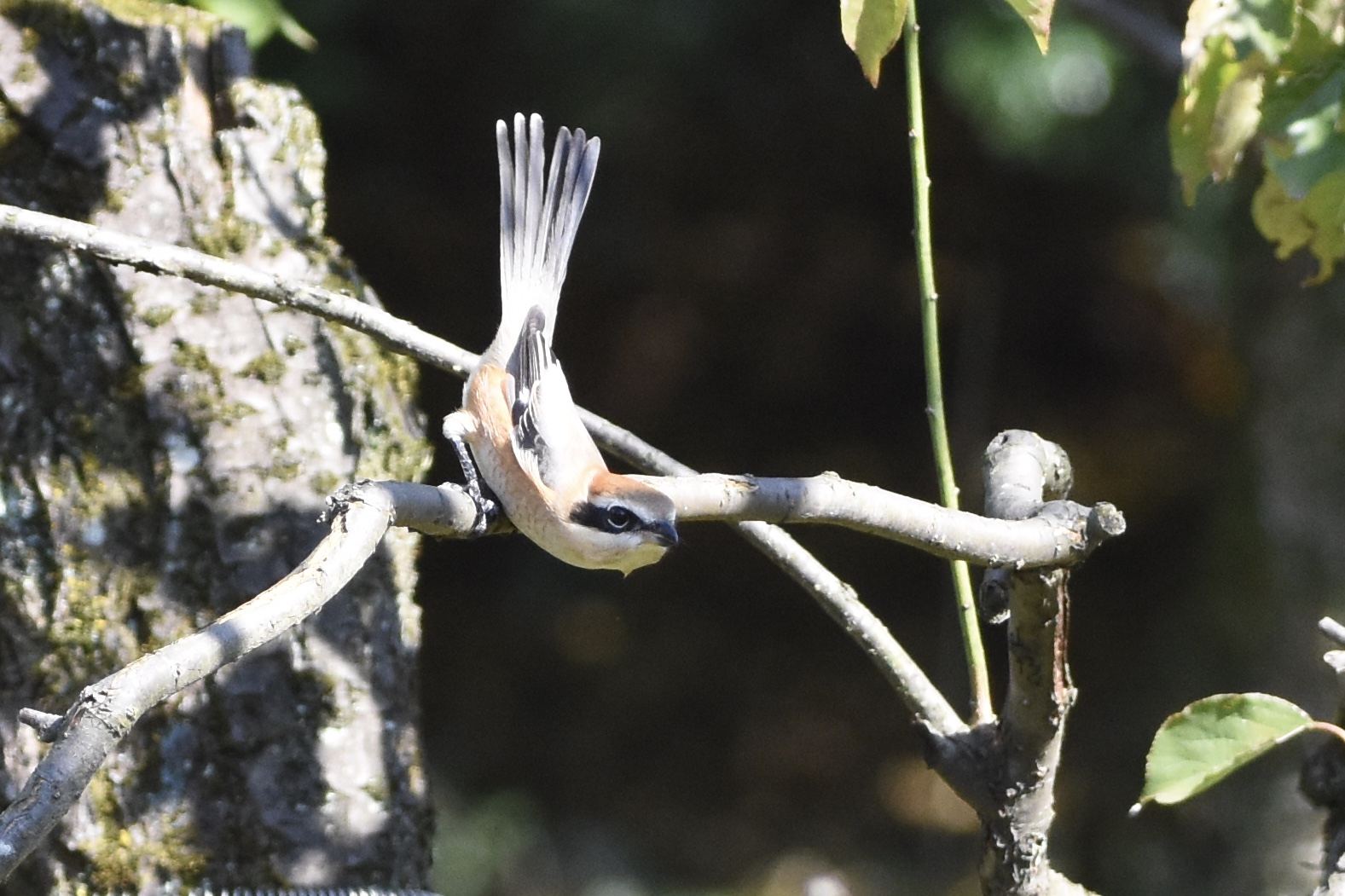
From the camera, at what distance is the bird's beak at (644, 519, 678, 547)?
2.22 m

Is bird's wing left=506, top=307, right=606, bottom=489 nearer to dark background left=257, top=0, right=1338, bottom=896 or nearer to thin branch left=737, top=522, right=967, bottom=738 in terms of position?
thin branch left=737, top=522, right=967, bottom=738

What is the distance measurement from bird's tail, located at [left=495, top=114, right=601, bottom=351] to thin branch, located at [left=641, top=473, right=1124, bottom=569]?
4.15 feet

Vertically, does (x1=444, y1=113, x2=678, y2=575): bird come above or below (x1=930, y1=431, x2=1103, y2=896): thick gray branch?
above

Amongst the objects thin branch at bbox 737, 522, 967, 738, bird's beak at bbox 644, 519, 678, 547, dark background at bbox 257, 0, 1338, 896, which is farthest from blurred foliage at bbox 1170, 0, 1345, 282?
dark background at bbox 257, 0, 1338, 896

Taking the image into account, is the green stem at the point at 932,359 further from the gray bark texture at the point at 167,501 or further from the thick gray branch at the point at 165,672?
the gray bark texture at the point at 167,501

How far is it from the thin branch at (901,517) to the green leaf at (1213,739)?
32 centimetres

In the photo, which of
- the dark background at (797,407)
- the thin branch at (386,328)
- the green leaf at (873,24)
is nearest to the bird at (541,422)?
the thin branch at (386,328)

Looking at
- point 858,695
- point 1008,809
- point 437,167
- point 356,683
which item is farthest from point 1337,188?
point 858,695

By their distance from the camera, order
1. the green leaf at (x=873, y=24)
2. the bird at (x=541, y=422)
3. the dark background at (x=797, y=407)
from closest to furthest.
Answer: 1. the green leaf at (x=873, y=24)
2. the bird at (x=541, y=422)
3. the dark background at (x=797, y=407)

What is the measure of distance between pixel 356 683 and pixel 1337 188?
5.84ft

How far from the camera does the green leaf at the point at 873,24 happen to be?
160cm

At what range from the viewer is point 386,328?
209 centimetres

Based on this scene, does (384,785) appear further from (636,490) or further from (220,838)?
(636,490)

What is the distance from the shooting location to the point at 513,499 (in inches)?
96.7
